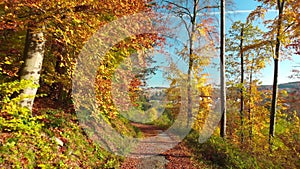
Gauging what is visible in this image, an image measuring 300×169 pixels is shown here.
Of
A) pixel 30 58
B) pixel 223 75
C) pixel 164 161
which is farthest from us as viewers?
pixel 223 75

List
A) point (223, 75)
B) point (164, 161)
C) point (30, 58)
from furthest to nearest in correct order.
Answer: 1. point (223, 75)
2. point (164, 161)
3. point (30, 58)

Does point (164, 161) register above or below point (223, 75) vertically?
below

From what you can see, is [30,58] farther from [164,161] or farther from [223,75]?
[223,75]

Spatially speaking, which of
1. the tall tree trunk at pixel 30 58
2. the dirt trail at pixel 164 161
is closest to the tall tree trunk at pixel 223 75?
→ the dirt trail at pixel 164 161

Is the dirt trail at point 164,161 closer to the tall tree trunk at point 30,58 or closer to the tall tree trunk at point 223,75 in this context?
the tall tree trunk at point 223,75

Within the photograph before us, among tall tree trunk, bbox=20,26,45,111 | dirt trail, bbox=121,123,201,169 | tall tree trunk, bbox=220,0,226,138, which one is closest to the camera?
tall tree trunk, bbox=20,26,45,111

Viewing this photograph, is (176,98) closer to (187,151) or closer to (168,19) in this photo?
(168,19)

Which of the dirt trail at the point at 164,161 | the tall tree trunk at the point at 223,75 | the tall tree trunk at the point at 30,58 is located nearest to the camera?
the tall tree trunk at the point at 30,58

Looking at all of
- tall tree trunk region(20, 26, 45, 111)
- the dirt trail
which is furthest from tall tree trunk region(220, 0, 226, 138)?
tall tree trunk region(20, 26, 45, 111)

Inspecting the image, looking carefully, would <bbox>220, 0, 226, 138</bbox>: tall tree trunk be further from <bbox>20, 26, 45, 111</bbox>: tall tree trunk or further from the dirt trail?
<bbox>20, 26, 45, 111</bbox>: tall tree trunk

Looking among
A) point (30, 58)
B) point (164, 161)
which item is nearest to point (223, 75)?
point (164, 161)

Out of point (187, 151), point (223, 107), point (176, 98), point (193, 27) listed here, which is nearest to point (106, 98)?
point (187, 151)

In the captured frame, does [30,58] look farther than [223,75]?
No

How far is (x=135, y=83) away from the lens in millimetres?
10445
